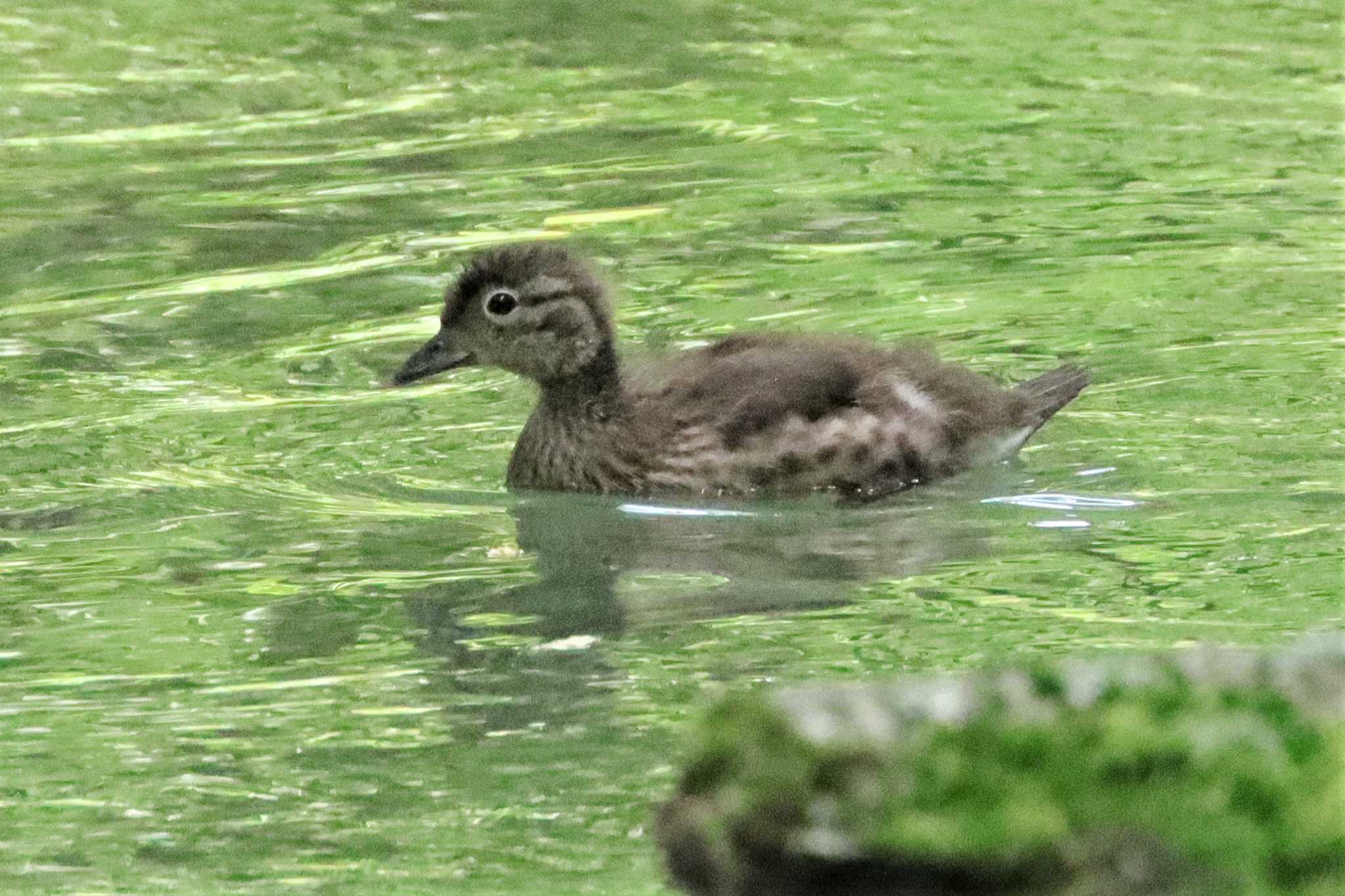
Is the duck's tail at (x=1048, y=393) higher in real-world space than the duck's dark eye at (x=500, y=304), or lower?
lower

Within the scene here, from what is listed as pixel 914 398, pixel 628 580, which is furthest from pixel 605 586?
pixel 914 398

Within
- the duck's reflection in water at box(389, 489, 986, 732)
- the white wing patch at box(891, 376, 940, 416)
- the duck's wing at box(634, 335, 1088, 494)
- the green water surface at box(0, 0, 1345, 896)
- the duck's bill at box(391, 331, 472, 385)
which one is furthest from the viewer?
the duck's bill at box(391, 331, 472, 385)

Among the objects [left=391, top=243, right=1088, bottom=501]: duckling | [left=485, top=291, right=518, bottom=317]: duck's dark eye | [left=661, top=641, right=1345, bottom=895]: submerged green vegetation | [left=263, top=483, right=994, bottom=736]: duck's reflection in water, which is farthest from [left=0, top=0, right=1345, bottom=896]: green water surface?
[left=661, top=641, right=1345, bottom=895]: submerged green vegetation

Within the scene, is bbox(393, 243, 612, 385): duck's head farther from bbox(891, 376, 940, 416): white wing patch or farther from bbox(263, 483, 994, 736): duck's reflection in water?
bbox(891, 376, 940, 416): white wing patch

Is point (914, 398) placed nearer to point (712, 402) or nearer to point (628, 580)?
point (712, 402)

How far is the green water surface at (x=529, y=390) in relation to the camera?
5.64 meters

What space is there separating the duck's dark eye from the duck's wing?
0.52 meters

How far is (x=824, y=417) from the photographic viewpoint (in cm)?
795

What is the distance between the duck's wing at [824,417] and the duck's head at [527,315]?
302 millimetres

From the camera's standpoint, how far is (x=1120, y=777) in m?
3.14

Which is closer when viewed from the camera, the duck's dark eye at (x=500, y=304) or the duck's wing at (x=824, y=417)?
the duck's wing at (x=824, y=417)

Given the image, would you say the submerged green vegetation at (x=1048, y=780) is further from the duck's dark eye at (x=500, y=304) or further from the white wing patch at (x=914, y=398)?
the duck's dark eye at (x=500, y=304)

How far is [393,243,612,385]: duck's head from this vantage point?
8.12 metres

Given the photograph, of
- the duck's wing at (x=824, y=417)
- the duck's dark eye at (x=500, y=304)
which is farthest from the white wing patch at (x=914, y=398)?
the duck's dark eye at (x=500, y=304)
